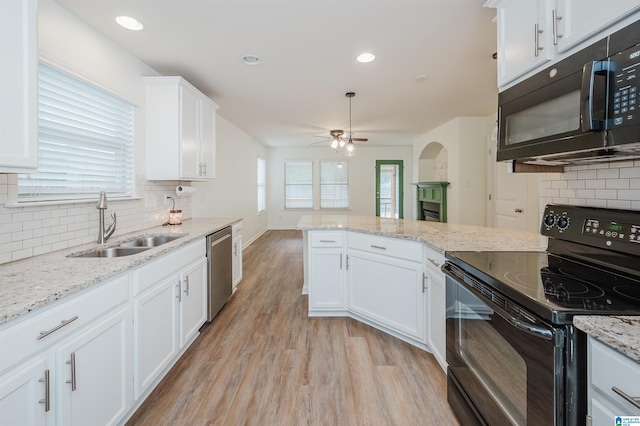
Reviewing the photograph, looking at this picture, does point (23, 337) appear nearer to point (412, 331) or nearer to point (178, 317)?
point (178, 317)

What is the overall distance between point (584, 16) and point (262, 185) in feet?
25.4

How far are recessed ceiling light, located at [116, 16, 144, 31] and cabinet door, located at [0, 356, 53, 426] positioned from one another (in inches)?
89.0

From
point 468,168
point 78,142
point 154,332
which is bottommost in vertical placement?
point 154,332

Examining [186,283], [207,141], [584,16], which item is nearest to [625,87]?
[584,16]

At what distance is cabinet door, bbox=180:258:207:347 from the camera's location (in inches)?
87.8

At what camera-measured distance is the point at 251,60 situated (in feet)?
9.52

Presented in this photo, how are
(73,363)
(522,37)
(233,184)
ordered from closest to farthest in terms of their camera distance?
(73,363) → (522,37) → (233,184)

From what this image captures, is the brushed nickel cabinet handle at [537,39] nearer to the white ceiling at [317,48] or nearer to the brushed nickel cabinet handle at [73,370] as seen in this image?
the white ceiling at [317,48]

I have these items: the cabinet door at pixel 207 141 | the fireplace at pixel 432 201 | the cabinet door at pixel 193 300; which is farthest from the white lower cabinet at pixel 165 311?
the fireplace at pixel 432 201

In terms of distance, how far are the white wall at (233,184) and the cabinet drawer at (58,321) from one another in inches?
104

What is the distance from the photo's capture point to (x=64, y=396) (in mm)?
1155

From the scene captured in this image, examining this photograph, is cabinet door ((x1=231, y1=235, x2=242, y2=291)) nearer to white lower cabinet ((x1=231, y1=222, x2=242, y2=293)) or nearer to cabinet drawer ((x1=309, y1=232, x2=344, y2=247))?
white lower cabinet ((x1=231, y1=222, x2=242, y2=293))

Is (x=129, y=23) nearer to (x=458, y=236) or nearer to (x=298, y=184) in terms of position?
(x=458, y=236)

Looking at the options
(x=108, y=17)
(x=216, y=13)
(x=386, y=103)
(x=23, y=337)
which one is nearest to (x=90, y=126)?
(x=108, y=17)
